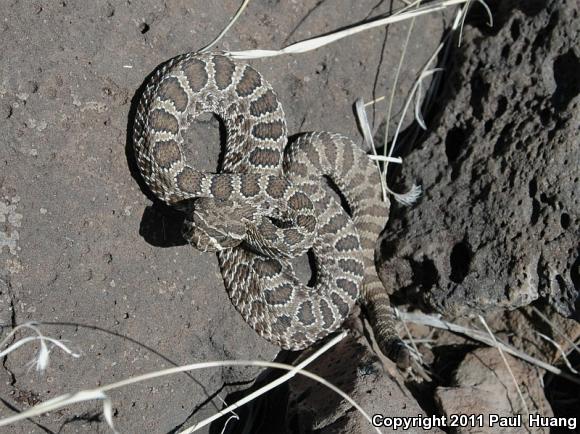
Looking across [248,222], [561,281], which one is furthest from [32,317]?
[561,281]

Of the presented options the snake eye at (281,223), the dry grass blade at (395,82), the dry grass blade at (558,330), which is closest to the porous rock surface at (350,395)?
the snake eye at (281,223)

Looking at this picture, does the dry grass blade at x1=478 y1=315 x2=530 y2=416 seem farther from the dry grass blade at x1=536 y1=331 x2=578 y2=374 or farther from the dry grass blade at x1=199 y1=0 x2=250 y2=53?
the dry grass blade at x1=199 y1=0 x2=250 y2=53

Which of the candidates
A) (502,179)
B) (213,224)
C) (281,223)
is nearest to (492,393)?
(502,179)

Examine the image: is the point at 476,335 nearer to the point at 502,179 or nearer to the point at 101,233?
the point at 502,179

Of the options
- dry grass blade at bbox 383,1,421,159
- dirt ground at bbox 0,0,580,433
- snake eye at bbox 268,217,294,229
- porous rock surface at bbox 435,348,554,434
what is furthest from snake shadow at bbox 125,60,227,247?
porous rock surface at bbox 435,348,554,434

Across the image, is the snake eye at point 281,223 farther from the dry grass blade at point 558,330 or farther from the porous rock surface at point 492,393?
the dry grass blade at point 558,330
